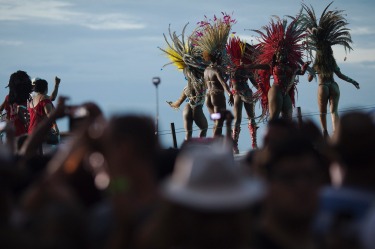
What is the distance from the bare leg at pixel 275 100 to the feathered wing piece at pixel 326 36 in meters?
1.29

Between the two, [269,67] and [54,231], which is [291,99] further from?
[54,231]

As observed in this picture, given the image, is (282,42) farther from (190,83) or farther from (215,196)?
(215,196)

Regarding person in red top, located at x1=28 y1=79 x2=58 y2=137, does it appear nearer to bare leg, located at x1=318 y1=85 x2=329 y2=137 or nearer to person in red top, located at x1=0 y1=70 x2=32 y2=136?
person in red top, located at x1=0 y1=70 x2=32 y2=136

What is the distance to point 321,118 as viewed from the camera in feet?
67.5

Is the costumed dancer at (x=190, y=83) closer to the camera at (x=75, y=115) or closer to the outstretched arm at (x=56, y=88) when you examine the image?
the outstretched arm at (x=56, y=88)

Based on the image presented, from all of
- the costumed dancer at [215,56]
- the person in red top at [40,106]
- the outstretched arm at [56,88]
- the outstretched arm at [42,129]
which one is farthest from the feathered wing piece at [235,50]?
the outstretched arm at [42,129]

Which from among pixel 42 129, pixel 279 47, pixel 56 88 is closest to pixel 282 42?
pixel 279 47

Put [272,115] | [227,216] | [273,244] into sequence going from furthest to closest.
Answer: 1. [272,115]
2. [273,244]
3. [227,216]

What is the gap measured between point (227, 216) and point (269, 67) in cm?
1649

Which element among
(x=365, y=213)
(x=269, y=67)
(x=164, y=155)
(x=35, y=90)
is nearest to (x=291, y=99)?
(x=269, y=67)

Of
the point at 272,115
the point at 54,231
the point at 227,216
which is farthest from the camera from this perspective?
the point at 272,115

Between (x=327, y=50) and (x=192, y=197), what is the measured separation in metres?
17.3

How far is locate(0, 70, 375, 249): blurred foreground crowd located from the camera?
147 inches

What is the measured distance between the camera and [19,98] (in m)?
15.8
